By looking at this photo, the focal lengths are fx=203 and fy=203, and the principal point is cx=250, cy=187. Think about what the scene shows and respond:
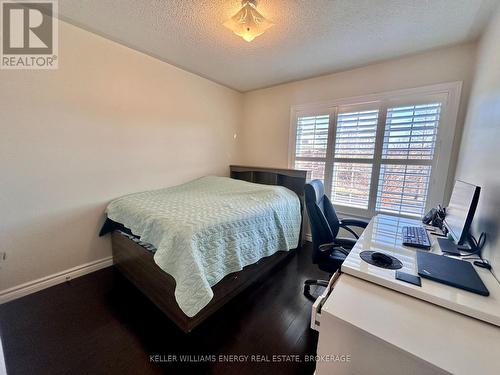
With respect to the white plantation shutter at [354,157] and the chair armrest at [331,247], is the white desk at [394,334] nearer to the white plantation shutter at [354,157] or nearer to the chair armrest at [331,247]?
the chair armrest at [331,247]

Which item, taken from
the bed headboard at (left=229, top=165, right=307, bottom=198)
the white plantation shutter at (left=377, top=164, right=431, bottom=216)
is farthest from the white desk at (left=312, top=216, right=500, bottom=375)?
the bed headboard at (left=229, top=165, right=307, bottom=198)

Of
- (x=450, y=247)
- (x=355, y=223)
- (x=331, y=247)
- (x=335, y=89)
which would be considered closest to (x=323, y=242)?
(x=331, y=247)

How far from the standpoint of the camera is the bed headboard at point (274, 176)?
9.36 feet

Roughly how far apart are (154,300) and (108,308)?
0.40 meters

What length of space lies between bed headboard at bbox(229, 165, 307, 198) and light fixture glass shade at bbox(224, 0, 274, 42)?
167 cm

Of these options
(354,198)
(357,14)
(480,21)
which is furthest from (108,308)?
(480,21)

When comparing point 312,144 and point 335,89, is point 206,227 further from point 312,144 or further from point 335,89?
point 335,89

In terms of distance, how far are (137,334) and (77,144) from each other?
5.79 feet

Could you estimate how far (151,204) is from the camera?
75.9 inches

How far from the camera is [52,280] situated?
1921 millimetres

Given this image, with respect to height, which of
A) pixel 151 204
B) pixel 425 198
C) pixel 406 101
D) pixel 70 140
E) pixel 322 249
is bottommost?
pixel 322 249

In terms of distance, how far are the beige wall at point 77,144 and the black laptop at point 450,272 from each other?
266 centimetres

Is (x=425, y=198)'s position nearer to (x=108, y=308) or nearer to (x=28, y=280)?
(x=108, y=308)

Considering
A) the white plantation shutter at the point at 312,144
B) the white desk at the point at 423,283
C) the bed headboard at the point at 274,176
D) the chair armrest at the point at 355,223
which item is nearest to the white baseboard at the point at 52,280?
the bed headboard at the point at 274,176
